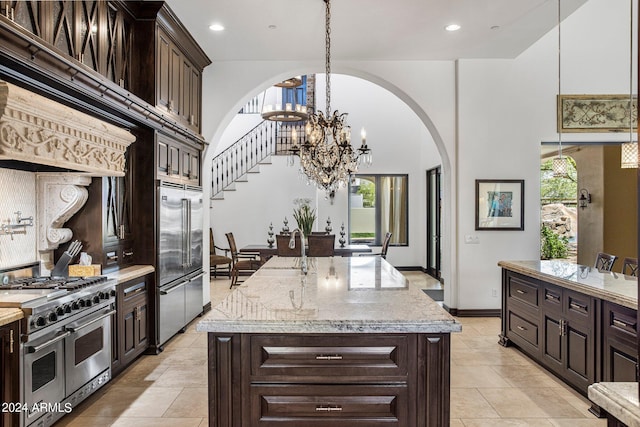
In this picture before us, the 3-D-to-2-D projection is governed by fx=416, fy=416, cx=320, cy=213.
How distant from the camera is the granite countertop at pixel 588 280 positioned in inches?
113

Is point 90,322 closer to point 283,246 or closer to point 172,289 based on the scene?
point 172,289

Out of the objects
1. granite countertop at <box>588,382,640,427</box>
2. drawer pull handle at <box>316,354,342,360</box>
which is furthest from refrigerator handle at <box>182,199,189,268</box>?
granite countertop at <box>588,382,640,427</box>

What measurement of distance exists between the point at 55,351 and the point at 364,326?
2.08 metres

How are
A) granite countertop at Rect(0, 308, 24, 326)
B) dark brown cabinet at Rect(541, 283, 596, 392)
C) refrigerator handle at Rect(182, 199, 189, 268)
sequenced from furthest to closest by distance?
refrigerator handle at Rect(182, 199, 189, 268) < dark brown cabinet at Rect(541, 283, 596, 392) < granite countertop at Rect(0, 308, 24, 326)

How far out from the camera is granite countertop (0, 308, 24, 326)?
2264mm

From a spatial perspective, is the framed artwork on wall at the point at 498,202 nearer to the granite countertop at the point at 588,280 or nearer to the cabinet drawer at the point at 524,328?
the granite countertop at the point at 588,280

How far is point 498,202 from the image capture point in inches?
231

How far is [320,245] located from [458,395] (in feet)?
11.8

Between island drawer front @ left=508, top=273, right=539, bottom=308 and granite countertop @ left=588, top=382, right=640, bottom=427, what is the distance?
2978 millimetres

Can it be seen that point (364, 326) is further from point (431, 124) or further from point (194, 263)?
point (431, 124)

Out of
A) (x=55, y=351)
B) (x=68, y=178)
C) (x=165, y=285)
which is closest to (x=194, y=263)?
(x=165, y=285)

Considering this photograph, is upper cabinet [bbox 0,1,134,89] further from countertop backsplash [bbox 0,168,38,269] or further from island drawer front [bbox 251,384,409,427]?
island drawer front [bbox 251,384,409,427]

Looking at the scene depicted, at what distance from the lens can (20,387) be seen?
2385 millimetres

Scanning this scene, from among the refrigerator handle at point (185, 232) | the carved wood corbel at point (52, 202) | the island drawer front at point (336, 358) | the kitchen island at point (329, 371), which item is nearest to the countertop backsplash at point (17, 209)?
the carved wood corbel at point (52, 202)
